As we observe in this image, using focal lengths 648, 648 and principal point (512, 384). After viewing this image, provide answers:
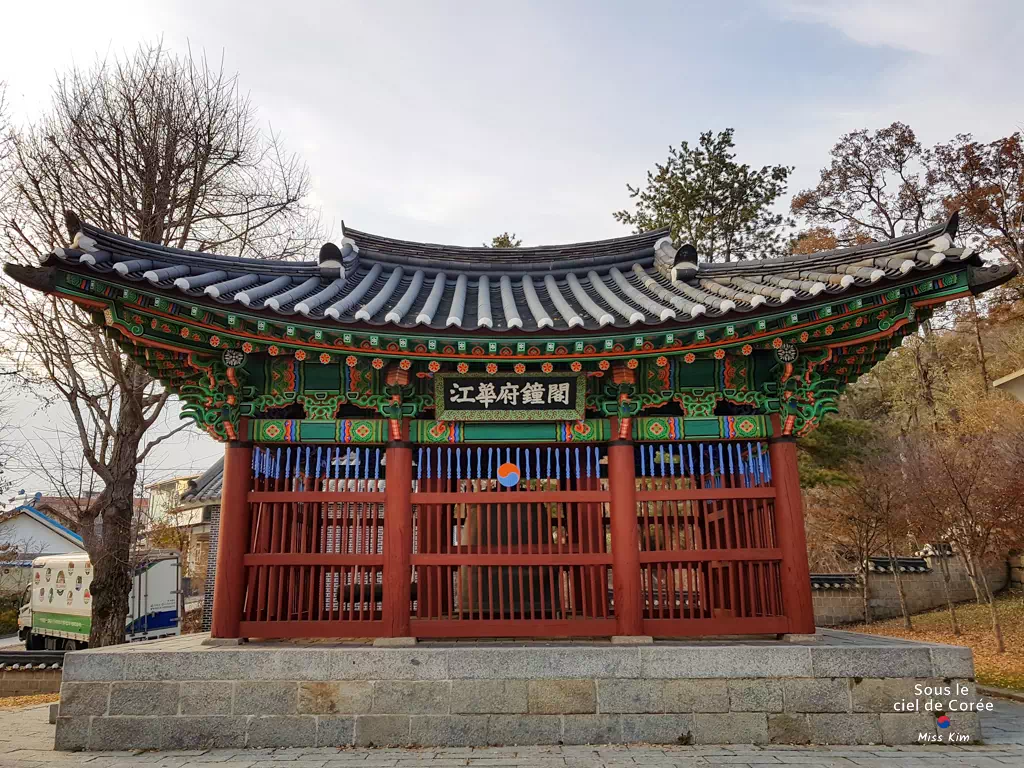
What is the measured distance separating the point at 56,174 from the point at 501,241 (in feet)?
54.0

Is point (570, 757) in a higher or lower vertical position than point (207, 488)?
lower

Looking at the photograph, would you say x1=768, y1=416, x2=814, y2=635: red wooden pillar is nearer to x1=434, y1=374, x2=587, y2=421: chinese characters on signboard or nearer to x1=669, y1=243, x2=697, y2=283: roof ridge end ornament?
x1=669, y1=243, x2=697, y2=283: roof ridge end ornament

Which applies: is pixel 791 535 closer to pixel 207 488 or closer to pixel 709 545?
pixel 709 545

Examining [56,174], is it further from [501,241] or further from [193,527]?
[193,527]

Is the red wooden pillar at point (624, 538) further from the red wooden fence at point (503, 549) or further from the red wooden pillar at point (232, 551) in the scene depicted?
the red wooden pillar at point (232, 551)

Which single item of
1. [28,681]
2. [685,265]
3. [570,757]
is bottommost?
[28,681]

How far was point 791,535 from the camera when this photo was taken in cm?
763

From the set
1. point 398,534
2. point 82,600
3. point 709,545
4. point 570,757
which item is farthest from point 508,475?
point 82,600

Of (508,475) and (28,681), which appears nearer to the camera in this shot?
(508,475)

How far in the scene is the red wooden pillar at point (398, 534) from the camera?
24.5ft

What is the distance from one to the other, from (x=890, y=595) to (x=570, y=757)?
17.1 meters

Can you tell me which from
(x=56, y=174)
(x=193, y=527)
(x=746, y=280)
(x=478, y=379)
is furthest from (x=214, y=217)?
(x=193, y=527)

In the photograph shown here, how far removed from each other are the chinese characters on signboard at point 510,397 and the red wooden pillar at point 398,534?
2.08ft

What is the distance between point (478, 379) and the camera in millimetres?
7824
